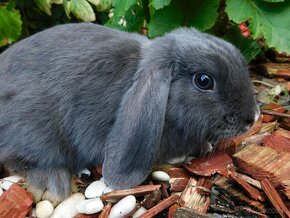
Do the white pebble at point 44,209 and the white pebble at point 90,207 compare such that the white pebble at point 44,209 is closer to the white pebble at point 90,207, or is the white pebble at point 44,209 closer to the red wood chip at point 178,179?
the white pebble at point 90,207

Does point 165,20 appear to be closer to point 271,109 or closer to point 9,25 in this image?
point 271,109

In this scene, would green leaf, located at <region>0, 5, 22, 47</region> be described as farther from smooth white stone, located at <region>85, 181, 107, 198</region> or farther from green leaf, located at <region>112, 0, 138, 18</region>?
smooth white stone, located at <region>85, 181, 107, 198</region>

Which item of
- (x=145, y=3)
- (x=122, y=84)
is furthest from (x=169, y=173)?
(x=145, y=3)

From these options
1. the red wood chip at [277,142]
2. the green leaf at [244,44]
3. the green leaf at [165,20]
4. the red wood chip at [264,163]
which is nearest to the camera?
the red wood chip at [264,163]

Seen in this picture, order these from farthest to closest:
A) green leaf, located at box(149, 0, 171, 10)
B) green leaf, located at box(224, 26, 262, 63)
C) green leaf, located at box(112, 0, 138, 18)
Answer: green leaf, located at box(224, 26, 262, 63), green leaf, located at box(112, 0, 138, 18), green leaf, located at box(149, 0, 171, 10)

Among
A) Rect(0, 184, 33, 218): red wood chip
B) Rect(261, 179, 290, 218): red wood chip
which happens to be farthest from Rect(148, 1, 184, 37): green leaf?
Rect(0, 184, 33, 218): red wood chip

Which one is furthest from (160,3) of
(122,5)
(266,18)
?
(266,18)

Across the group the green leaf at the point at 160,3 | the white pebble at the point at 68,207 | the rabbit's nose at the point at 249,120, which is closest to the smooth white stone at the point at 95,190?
the white pebble at the point at 68,207
